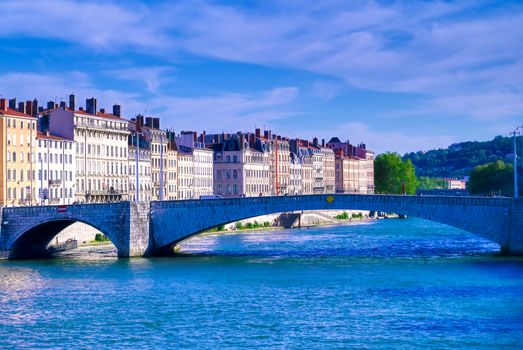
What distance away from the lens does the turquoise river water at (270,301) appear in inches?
1300

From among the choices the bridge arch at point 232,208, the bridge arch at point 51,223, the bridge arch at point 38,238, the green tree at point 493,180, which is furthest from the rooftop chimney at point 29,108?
the green tree at point 493,180

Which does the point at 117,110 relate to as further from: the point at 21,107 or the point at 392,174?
the point at 392,174

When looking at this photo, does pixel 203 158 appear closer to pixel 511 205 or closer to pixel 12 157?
pixel 12 157

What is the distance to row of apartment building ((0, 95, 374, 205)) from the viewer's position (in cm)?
7312

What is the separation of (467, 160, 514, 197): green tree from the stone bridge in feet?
202

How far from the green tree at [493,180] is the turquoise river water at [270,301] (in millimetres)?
61630

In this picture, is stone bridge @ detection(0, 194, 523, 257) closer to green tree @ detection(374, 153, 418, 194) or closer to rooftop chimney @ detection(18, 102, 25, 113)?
rooftop chimney @ detection(18, 102, 25, 113)

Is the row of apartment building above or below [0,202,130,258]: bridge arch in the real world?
above

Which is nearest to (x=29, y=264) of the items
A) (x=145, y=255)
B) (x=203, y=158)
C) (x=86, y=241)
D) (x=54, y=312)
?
(x=145, y=255)

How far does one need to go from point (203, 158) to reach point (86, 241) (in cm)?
4252

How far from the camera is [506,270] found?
46719 mm

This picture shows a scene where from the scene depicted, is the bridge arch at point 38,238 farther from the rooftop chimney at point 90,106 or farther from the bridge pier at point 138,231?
the rooftop chimney at point 90,106

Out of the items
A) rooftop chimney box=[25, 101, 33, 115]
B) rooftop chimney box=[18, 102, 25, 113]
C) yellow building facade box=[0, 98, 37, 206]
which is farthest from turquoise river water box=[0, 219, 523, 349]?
rooftop chimney box=[25, 101, 33, 115]

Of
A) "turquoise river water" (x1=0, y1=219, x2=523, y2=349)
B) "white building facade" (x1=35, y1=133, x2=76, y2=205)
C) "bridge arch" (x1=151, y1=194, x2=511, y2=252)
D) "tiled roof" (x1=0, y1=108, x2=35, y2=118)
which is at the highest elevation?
"tiled roof" (x1=0, y1=108, x2=35, y2=118)
